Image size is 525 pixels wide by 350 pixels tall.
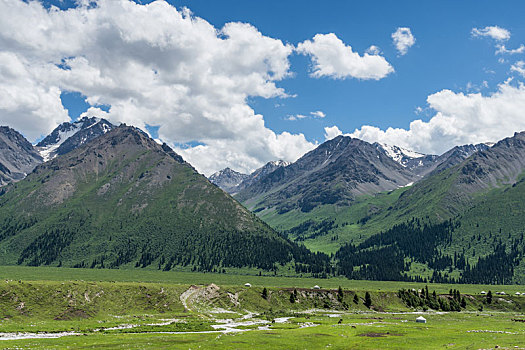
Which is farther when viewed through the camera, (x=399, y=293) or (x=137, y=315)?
(x=399, y=293)

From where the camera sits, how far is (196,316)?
134 meters

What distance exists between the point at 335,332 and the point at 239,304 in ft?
220

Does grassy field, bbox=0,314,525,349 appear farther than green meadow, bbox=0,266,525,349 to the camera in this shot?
No

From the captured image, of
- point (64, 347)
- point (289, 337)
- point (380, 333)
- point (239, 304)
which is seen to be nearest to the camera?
point (64, 347)

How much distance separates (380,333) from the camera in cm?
9956

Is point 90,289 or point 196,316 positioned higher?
point 90,289

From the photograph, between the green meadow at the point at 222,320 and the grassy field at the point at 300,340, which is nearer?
the grassy field at the point at 300,340

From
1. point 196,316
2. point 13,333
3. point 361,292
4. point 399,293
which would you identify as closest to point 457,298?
Answer: point 399,293

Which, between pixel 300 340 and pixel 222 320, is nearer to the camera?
pixel 300 340

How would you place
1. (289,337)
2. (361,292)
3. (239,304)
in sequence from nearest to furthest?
(289,337) < (239,304) < (361,292)

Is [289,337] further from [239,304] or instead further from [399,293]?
[399,293]

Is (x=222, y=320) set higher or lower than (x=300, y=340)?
lower

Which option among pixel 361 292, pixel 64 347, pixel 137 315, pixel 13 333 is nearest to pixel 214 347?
pixel 64 347

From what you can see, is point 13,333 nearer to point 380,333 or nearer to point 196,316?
point 196,316
